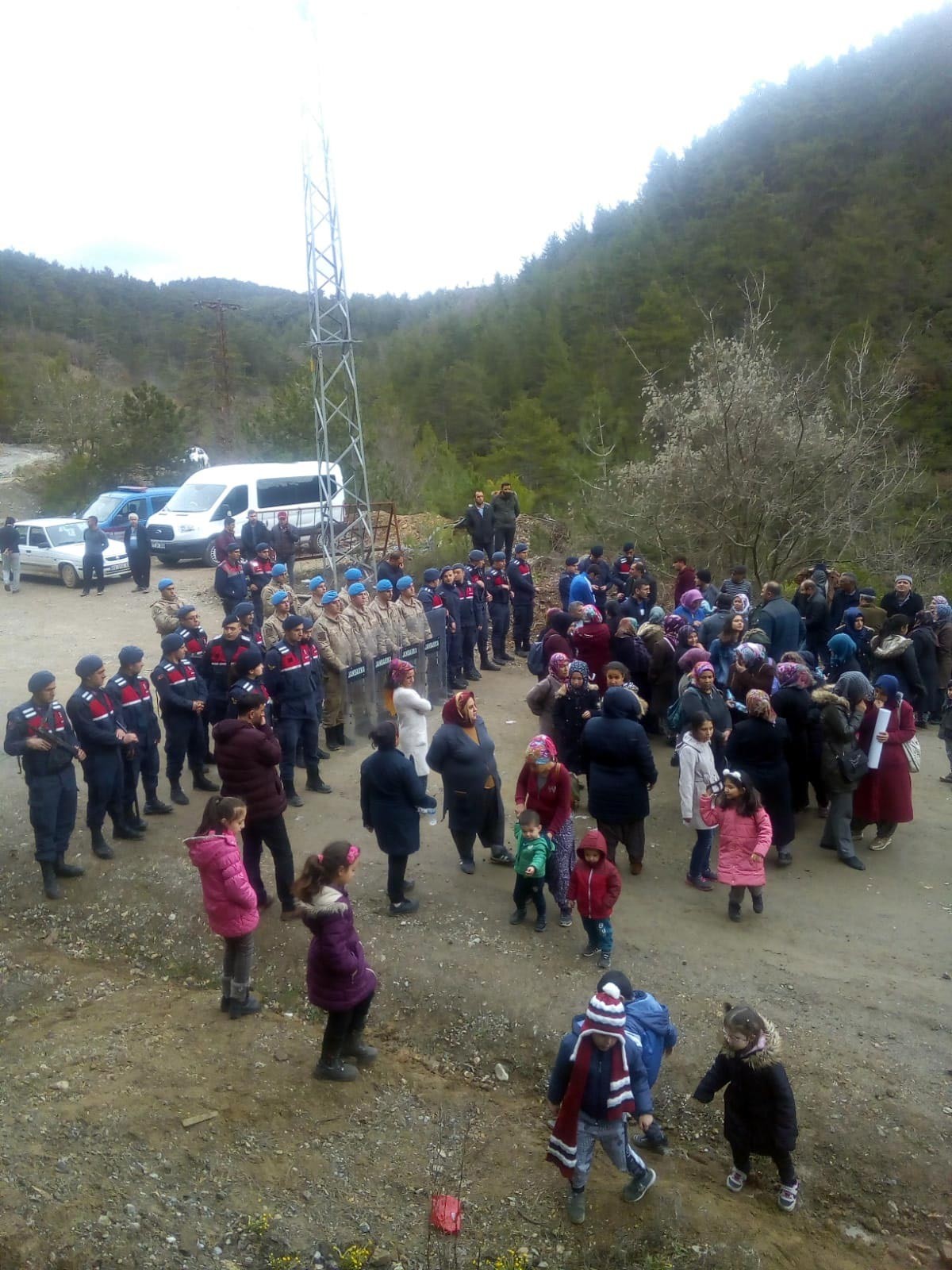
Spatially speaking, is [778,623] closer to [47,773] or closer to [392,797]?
[392,797]

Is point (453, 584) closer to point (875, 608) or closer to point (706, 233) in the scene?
point (875, 608)

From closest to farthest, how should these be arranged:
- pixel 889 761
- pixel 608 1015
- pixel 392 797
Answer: pixel 608 1015 → pixel 392 797 → pixel 889 761

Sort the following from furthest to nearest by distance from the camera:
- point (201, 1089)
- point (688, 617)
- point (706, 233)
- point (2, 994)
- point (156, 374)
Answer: point (156, 374)
point (706, 233)
point (688, 617)
point (2, 994)
point (201, 1089)

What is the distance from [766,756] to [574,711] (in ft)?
5.27

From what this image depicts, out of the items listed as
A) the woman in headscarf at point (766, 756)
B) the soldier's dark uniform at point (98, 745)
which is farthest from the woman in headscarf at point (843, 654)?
the soldier's dark uniform at point (98, 745)

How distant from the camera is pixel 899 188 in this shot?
46250 millimetres

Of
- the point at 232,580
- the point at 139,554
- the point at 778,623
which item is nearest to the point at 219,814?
the point at 778,623

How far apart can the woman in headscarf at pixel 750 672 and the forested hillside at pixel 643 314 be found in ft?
55.8

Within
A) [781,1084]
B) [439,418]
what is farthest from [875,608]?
[439,418]

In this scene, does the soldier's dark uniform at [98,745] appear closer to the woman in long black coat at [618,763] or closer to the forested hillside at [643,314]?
the woman in long black coat at [618,763]

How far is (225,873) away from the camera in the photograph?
16.8 ft

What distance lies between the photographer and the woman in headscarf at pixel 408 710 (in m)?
7.31

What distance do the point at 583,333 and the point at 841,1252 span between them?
46.7 m

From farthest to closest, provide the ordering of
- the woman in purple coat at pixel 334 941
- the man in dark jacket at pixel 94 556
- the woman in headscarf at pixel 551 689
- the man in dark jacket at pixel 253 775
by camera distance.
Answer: the man in dark jacket at pixel 94 556, the woman in headscarf at pixel 551 689, the man in dark jacket at pixel 253 775, the woman in purple coat at pixel 334 941
